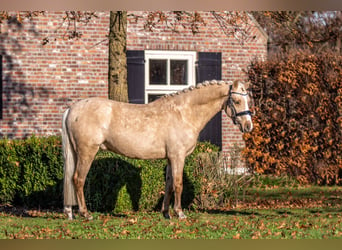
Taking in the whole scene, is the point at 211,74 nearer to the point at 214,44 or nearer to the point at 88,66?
the point at 214,44

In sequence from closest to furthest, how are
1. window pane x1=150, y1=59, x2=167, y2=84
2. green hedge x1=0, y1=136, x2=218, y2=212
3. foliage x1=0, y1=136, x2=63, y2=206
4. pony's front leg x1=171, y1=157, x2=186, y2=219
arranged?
1. pony's front leg x1=171, y1=157, x2=186, y2=219
2. green hedge x1=0, y1=136, x2=218, y2=212
3. foliage x1=0, y1=136, x2=63, y2=206
4. window pane x1=150, y1=59, x2=167, y2=84

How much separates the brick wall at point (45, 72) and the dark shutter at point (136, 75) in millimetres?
579

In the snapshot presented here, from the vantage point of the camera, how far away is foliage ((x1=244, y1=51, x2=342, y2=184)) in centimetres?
1358

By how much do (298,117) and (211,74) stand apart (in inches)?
96.2

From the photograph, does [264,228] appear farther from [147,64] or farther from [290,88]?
[147,64]

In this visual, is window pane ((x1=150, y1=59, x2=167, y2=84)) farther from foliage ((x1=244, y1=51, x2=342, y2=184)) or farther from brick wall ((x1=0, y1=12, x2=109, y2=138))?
foliage ((x1=244, y1=51, x2=342, y2=184))

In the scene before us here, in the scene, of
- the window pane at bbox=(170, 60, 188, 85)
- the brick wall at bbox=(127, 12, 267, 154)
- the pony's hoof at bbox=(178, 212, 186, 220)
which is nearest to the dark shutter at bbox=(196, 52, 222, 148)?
the brick wall at bbox=(127, 12, 267, 154)

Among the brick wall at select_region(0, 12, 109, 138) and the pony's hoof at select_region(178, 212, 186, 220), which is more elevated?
the brick wall at select_region(0, 12, 109, 138)

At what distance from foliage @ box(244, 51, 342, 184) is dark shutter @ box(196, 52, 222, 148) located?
1431mm

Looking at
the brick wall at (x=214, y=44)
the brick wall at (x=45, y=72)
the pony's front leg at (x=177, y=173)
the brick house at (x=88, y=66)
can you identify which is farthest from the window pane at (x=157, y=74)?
the pony's front leg at (x=177, y=173)

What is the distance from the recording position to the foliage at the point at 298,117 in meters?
13.6

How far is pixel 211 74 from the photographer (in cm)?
1510

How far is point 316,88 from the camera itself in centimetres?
1353

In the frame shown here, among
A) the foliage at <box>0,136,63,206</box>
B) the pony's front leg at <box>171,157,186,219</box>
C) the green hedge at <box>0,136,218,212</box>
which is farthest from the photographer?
the foliage at <box>0,136,63,206</box>
